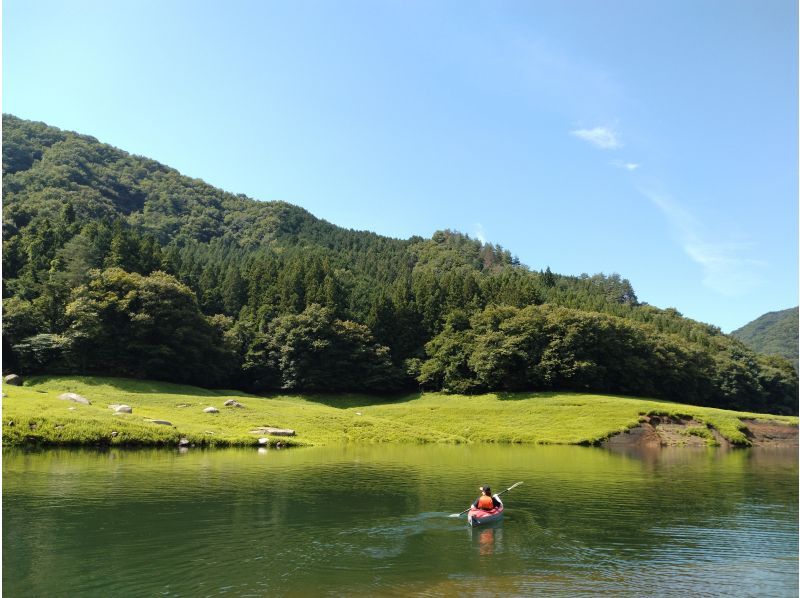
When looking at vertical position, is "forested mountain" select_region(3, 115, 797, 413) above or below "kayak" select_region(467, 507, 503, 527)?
above

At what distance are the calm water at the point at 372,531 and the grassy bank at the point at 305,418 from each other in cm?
811

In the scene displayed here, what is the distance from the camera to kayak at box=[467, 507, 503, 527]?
83.1 ft

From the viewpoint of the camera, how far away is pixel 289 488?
105 ft

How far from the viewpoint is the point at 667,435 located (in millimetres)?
68938

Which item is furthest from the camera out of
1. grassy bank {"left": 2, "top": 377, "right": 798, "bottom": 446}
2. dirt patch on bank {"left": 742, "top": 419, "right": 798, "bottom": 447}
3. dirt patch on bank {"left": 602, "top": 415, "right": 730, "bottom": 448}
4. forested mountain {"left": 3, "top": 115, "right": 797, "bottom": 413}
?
forested mountain {"left": 3, "top": 115, "right": 797, "bottom": 413}

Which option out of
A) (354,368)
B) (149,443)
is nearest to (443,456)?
(149,443)

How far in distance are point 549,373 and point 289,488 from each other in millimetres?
68639

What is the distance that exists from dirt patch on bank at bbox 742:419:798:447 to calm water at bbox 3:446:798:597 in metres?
33.6

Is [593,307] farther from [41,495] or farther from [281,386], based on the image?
[41,495]

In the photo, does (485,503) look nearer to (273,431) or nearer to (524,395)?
(273,431)

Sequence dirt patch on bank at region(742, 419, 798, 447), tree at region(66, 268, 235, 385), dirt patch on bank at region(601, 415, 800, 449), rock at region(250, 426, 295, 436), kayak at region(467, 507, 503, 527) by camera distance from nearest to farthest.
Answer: kayak at region(467, 507, 503, 527) < rock at region(250, 426, 295, 436) < dirt patch on bank at region(601, 415, 800, 449) < dirt patch on bank at region(742, 419, 798, 447) < tree at region(66, 268, 235, 385)

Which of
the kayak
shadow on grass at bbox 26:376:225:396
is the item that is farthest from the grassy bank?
the kayak

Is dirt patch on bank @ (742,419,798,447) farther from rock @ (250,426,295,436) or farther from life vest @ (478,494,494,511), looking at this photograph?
life vest @ (478,494,494,511)

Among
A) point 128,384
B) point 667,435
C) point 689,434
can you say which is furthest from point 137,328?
point 689,434
